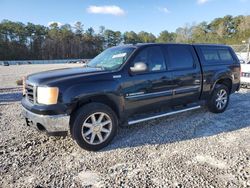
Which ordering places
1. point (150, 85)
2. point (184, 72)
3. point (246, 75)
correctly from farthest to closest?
point (246, 75), point (184, 72), point (150, 85)

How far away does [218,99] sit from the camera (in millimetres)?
6129

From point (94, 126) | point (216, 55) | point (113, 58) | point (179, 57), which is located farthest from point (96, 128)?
point (216, 55)

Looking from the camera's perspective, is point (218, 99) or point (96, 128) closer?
point (96, 128)

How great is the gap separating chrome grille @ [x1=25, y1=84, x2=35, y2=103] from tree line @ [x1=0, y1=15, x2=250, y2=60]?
8756cm

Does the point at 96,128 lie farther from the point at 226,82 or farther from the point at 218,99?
the point at 226,82

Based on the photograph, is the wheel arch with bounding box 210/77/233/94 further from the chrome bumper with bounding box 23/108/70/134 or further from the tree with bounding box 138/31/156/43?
the tree with bounding box 138/31/156/43

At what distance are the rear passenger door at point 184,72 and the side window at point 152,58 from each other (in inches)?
6.5

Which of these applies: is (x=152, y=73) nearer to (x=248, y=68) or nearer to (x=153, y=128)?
(x=153, y=128)

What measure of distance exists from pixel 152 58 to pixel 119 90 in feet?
3.53

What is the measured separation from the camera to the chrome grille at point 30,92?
3975 mm

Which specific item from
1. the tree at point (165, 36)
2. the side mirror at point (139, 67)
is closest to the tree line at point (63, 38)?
the tree at point (165, 36)

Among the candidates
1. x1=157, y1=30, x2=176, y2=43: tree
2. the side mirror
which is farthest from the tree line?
the side mirror

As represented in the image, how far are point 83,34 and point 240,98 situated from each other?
117046mm

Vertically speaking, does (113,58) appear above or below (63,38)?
below
